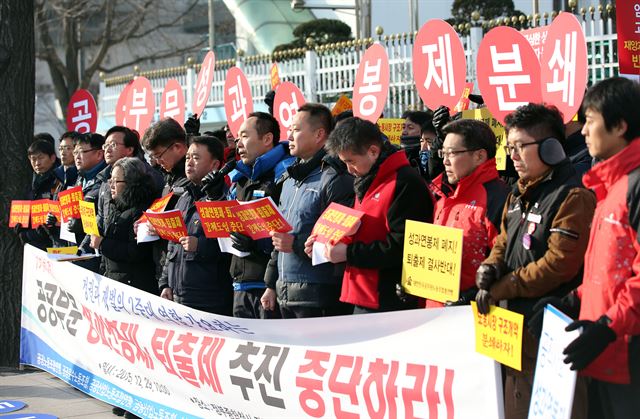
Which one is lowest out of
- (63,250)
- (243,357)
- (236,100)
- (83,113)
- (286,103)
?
(243,357)

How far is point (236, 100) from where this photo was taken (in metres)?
9.44

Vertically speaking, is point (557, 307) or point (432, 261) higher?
point (432, 261)

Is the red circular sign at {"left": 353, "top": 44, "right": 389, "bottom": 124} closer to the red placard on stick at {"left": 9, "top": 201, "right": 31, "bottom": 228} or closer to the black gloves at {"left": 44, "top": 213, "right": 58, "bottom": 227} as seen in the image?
the black gloves at {"left": 44, "top": 213, "right": 58, "bottom": 227}

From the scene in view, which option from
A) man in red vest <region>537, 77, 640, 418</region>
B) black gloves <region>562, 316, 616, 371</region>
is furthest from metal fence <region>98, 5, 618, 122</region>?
black gloves <region>562, 316, 616, 371</region>

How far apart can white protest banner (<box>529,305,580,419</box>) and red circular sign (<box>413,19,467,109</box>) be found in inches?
140

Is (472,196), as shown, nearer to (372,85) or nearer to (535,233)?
(535,233)

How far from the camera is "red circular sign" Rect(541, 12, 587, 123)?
6.13 m

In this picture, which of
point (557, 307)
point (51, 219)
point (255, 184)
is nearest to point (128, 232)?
point (255, 184)

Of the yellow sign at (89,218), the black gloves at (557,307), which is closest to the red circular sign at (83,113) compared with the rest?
the yellow sign at (89,218)

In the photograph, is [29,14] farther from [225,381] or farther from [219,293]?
[225,381]

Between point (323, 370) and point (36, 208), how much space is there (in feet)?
14.8

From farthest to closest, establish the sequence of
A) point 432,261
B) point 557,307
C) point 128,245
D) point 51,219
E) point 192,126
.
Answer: point 192,126
point 51,219
point 128,245
point 432,261
point 557,307

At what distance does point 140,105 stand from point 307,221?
533 centimetres

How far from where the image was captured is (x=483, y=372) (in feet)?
14.7
